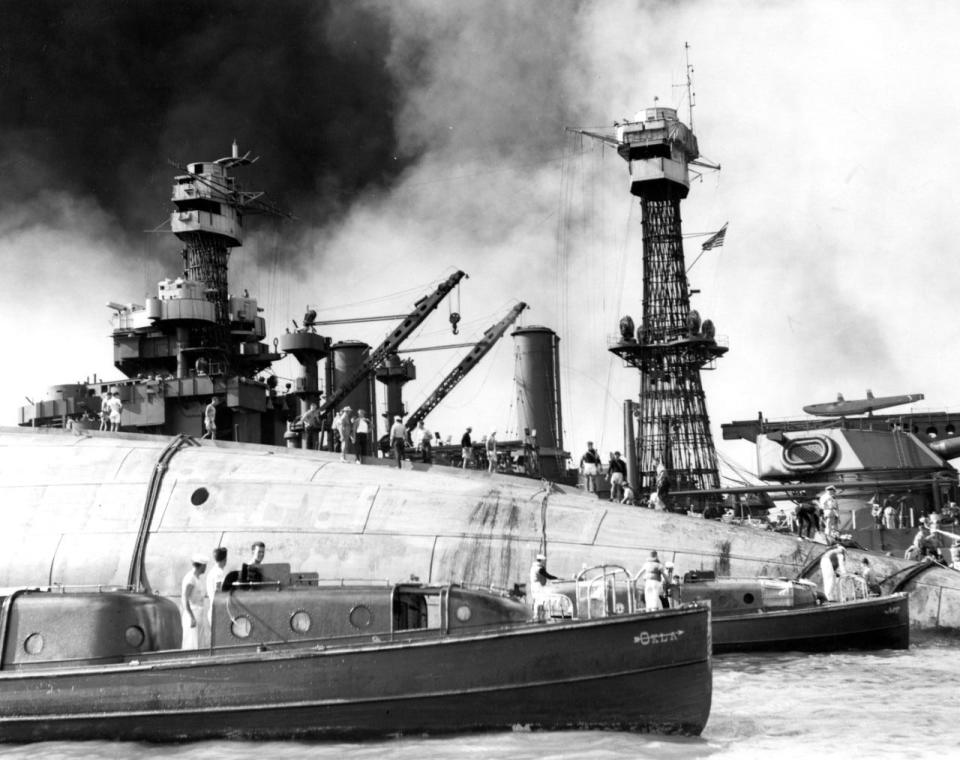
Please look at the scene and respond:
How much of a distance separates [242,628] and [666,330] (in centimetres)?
7268

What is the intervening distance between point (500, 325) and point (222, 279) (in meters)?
19.4

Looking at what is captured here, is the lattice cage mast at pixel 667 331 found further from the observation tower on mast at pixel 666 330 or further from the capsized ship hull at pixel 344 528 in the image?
Result: the capsized ship hull at pixel 344 528

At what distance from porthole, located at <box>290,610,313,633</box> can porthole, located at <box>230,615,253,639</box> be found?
71 centimetres

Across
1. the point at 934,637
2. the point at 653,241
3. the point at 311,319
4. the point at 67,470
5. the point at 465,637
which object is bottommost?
the point at 934,637

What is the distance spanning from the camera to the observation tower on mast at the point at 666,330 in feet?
283

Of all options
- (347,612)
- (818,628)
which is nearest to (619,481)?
(818,628)

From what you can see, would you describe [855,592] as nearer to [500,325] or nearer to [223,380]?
[223,380]

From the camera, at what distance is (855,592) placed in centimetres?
2902

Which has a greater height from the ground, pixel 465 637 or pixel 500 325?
pixel 500 325

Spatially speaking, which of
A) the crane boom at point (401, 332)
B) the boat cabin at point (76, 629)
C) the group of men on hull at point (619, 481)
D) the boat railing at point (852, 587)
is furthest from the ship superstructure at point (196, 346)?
the boat railing at point (852, 587)

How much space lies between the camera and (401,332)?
235ft

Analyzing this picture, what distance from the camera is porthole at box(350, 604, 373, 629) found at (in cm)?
1823

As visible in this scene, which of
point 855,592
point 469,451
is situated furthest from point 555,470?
point 855,592

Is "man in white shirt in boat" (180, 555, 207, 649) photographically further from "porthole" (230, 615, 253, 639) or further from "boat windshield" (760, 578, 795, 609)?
"boat windshield" (760, 578, 795, 609)
